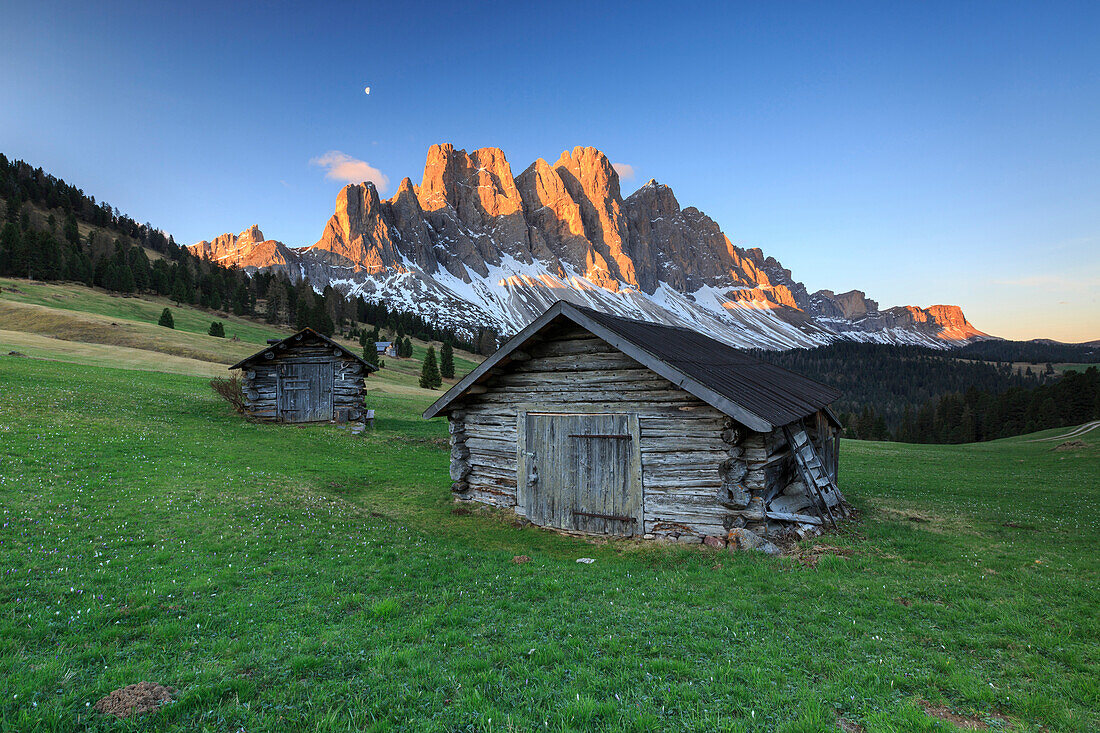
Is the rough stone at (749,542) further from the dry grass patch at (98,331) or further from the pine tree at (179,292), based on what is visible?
the pine tree at (179,292)

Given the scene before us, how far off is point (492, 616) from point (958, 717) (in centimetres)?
578

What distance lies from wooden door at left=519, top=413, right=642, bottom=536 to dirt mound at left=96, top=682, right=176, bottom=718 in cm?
937

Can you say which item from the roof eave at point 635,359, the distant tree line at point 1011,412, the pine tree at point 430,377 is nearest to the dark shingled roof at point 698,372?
the roof eave at point 635,359

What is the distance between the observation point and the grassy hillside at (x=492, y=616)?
5.15 m

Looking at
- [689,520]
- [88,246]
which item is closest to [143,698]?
[689,520]

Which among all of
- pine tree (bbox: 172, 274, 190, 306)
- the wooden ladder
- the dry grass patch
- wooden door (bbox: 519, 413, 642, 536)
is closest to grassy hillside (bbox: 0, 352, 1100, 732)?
wooden door (bbox: 519, 413, 642, 536)

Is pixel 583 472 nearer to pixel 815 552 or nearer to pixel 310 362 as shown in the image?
pixel 815 552

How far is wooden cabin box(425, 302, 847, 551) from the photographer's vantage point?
11.5 metres

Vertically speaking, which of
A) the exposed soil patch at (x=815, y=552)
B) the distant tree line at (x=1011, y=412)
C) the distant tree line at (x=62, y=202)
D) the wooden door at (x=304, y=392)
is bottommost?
the distant tree line at (x=1011, y=412)

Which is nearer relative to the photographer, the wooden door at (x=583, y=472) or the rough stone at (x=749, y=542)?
the rough stone at (x=749, y=542)

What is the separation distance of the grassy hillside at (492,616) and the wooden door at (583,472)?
82 centimetres

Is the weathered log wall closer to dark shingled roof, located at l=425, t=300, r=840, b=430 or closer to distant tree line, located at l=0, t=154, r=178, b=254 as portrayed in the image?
dark shingled roof, located at l=425, t=300, r=840, b=430

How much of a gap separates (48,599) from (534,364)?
10.5 m

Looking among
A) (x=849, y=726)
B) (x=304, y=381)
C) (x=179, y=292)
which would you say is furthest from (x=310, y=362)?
(x=179, y=292)
